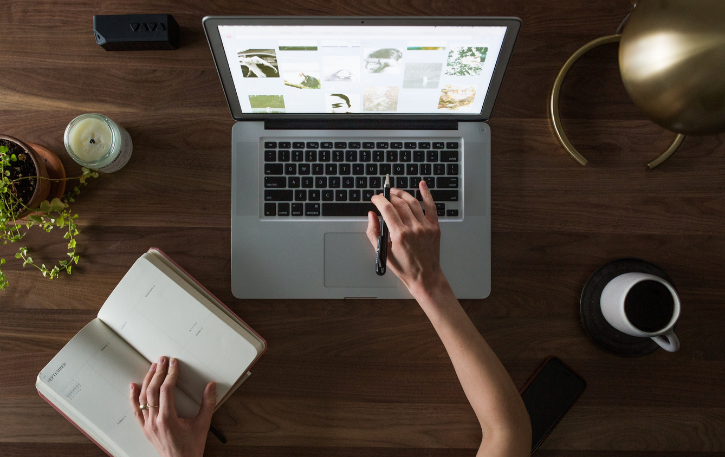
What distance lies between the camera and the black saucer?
0.77 metres

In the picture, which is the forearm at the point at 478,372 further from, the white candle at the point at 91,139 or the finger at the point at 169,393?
the white candle at the point at 91,139

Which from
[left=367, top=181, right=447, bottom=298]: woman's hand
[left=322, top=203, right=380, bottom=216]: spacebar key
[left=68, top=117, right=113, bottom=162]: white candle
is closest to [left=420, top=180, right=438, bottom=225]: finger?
[left=367, top=181, right=447, bottom=298]: woman's hand

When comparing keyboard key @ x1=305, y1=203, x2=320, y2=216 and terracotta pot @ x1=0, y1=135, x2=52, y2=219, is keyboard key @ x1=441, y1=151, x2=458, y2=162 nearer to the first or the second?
keyboard key @ x1=305, y1=203, x2=320, y2=216

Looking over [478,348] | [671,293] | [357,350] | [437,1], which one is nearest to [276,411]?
[357,350]

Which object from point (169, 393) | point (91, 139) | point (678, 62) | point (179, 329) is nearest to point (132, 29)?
point (91, 139)

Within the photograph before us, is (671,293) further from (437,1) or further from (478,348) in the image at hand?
(437,1)

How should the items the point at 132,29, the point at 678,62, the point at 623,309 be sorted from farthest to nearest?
the point at 132,29, the point at 623,309, the point at 678,62

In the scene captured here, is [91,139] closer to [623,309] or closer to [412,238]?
[412,238]

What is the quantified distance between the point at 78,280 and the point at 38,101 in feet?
1.20

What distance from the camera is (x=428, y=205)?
29.1 inches

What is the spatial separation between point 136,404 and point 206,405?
0.12 meters

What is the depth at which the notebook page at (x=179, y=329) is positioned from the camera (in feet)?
2.31

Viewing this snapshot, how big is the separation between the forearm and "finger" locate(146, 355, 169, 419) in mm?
460

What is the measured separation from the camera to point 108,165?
2.50ft
